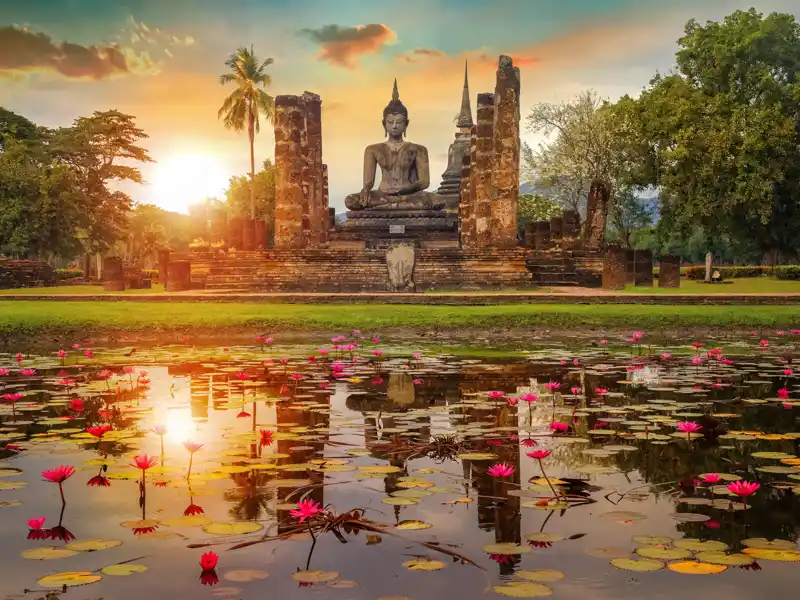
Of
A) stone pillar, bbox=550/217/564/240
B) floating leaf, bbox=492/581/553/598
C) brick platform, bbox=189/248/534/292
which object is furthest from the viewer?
stone pillar, bbox=550/217/564/240

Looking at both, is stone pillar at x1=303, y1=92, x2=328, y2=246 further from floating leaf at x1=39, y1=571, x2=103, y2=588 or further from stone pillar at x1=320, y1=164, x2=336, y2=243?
floating leaf at x1=39, y1=571, x2=103, y2=588

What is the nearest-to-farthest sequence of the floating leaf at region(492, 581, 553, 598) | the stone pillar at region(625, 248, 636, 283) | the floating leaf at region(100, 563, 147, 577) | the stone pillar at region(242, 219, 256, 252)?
the floating leaf at region(492, 581, 553, 598) < the floating leaf at region(100, 563, 147, 577) < the stone pillar at region(625, 248, 636, 283) < the stone pillar at region(242, 219, 256, 252)

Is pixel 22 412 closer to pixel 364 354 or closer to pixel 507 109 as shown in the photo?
pixel 364 354

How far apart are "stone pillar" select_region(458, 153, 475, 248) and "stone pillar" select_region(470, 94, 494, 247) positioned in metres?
0.80

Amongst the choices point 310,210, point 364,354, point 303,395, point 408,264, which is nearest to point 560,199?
point 310,210

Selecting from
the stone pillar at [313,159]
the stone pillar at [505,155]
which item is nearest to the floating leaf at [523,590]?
the stone pillar at [505,155]

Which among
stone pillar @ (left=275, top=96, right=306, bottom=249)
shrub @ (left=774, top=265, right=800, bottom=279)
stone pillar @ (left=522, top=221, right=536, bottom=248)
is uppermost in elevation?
stone pillar @ (left=275, top=96, right=306, bottom=249)

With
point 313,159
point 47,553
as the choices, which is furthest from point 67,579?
point 313,159

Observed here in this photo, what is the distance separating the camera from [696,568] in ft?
11.5

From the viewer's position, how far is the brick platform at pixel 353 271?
26.8 m

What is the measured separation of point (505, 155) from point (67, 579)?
1092 inches

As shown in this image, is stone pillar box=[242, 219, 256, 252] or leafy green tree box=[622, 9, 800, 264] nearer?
stone pillar box=[242, 219, 256, 252]

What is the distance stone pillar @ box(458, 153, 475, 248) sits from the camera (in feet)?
106

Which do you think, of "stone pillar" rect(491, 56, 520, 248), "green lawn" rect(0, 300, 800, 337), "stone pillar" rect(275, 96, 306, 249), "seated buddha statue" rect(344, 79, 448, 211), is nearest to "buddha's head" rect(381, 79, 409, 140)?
"seated buddha statue" rect(344, 79, 448, 211)
